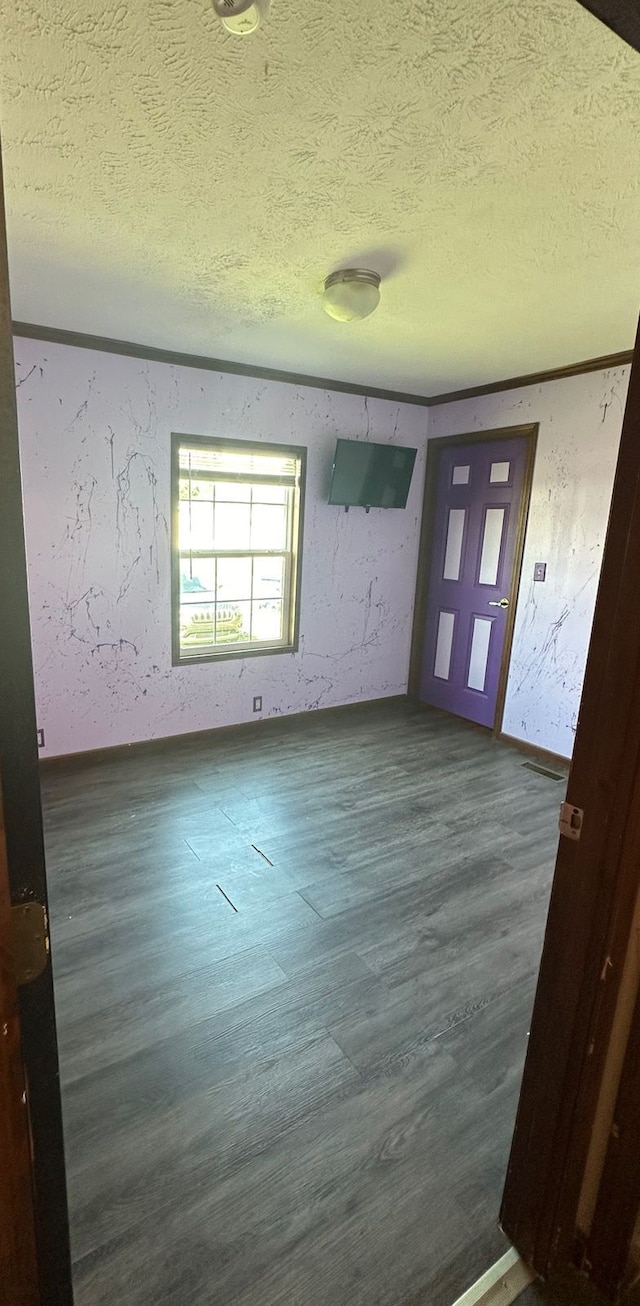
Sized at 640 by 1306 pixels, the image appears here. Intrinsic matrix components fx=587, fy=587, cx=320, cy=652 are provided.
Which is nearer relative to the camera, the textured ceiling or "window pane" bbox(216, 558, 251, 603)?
the textured ceiling

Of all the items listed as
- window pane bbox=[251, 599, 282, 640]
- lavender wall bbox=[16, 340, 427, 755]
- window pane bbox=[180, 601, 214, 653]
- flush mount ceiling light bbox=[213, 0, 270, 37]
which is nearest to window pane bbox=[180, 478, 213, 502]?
lavender wall bbox=[16, 340, 427, 755]

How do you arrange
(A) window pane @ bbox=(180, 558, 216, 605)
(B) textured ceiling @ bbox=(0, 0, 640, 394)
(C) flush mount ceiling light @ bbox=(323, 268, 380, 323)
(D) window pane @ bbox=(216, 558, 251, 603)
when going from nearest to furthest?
1. (B) textured ceiling @ bbox=(0, 0, 640, 394)
2. (C) flush mount ceiling light @ bbox=(323, 268, 380, 323)
3. (A) window pane @ bbox=(180, 558, 216, 605)
4. (D) window pane @ bbox=(216, 558, 251, 603)

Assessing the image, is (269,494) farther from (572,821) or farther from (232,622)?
(572,821)

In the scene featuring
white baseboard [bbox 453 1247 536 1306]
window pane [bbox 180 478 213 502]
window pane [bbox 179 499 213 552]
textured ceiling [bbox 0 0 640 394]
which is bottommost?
white baseboard [bbox 453 1247 536 1306]

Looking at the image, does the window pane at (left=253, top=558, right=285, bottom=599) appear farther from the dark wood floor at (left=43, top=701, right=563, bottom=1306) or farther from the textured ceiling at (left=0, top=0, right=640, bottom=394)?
the textured ceiling at (left=0, top=0, right=640, bottom=394)

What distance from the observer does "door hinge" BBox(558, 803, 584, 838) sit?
3.31 feet

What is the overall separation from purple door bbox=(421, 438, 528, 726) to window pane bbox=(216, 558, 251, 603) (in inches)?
59.7

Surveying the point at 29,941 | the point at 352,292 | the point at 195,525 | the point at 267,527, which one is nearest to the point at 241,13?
the point at 352,292

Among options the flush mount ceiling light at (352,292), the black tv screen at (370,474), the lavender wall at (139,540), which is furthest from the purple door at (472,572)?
the flush mount ceiling light at (352,292)

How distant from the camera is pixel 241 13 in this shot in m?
1.02

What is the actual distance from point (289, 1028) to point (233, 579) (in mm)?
2693

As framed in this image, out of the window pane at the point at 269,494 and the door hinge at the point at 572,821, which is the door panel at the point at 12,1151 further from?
the window pane at the point at 269,494

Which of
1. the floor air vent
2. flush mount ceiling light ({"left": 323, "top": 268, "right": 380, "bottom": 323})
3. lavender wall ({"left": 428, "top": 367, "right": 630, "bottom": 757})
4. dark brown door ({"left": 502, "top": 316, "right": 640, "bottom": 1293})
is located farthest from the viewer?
the floor air vent

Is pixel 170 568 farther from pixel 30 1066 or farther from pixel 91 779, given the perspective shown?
pixel 30 1066
